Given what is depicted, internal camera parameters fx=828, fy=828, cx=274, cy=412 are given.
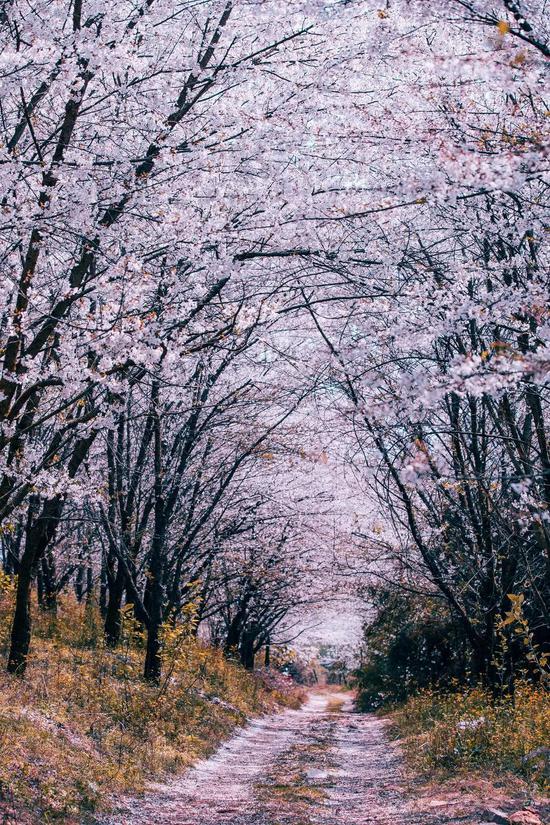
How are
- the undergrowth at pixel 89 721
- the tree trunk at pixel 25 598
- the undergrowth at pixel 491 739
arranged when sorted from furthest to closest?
the tree trunk at pixel 25 598, the undergrowth at pixel 491 739, the undergrowth at pixel 89 721

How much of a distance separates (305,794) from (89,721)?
2.92 metres

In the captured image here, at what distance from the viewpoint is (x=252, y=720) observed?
750 inches

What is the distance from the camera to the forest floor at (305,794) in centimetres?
774

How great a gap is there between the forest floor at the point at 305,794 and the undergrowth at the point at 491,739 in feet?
1.43

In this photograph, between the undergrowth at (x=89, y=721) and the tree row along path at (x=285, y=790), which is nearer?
the undergrowth at (x=89, y=721)

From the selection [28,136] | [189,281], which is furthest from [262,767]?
[28,136]

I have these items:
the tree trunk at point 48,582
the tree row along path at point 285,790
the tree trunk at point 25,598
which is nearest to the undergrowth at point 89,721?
the tree trunk at point 25,598

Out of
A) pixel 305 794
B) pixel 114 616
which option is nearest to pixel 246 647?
pixel 114 616

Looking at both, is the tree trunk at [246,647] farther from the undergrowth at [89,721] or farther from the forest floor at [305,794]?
the forest floor at [305,794]

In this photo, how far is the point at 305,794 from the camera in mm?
9125

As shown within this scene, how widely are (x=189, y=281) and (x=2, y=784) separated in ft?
18.2

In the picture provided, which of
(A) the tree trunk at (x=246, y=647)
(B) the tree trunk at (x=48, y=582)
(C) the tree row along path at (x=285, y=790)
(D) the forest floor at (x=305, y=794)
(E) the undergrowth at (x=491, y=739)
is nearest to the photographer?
(D) the forest floor at (x=305, y=794)

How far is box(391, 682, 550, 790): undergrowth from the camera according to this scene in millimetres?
8758

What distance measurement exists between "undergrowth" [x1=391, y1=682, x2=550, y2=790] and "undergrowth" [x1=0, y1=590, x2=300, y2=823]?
3.32 meters
